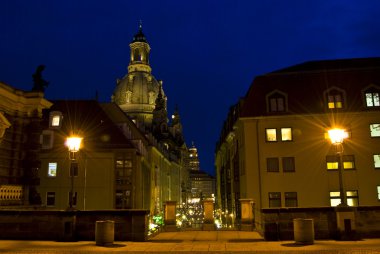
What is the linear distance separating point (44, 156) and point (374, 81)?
124 feet

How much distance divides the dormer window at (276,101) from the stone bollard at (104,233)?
87.2 feet

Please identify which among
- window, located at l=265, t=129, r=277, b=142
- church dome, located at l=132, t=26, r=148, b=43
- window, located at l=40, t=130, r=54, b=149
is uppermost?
church dome, located at l=132, t=26, r=148, b=43

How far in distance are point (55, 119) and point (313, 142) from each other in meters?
31.5

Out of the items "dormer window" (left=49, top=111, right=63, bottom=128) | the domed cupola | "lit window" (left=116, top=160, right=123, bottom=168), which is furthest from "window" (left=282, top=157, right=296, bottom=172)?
the domed cupola

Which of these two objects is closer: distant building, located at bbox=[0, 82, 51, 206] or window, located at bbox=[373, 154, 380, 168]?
Result: distant building, located at bbox=[0, 82, 51, 206]

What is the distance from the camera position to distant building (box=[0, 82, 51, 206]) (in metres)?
24.8

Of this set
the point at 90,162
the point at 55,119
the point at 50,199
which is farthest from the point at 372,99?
the point at 50,199

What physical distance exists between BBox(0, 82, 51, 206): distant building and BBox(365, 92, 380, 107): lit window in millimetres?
29893

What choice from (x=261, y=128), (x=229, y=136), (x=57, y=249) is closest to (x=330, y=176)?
(x=261, y=128)

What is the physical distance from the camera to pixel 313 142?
41344 mm

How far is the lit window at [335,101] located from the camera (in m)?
41.8

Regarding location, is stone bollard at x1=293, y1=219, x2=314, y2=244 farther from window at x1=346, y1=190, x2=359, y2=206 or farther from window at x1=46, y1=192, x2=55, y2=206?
window at x1=46, y1=192, x2=55, y2=206

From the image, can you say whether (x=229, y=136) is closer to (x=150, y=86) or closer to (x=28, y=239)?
(x=28, y=239)

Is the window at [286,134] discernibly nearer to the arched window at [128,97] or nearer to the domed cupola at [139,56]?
the arched window at [128,97]
